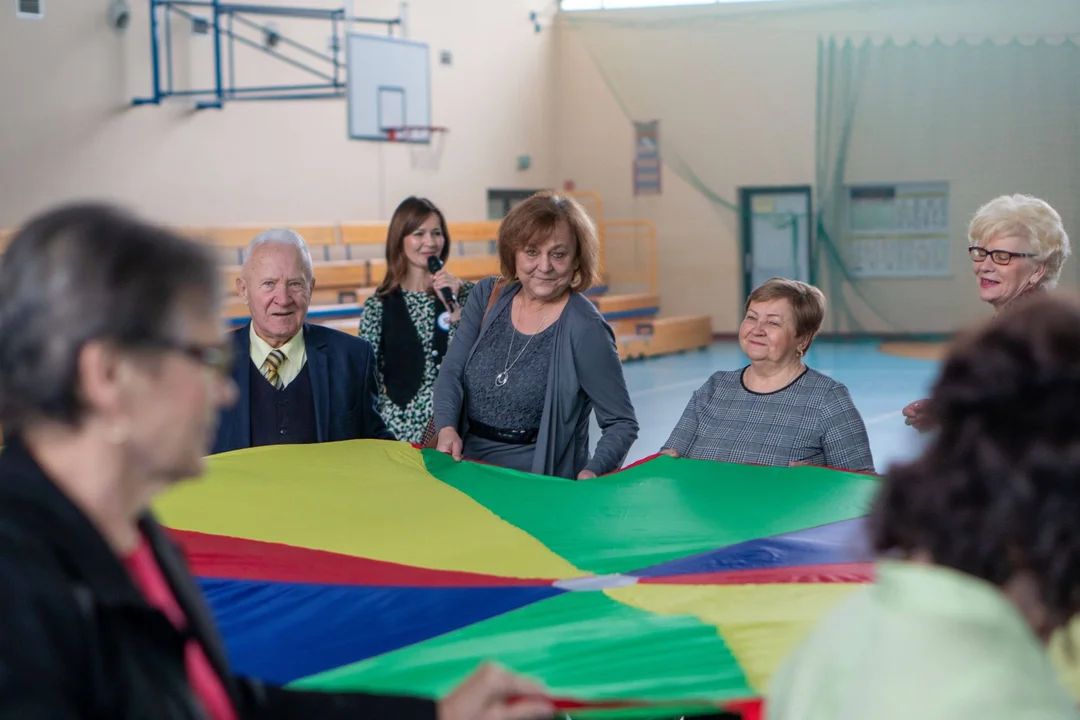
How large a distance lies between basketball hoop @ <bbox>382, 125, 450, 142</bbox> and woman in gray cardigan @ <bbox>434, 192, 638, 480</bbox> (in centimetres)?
824

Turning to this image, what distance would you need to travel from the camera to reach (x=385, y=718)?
49.9 inches

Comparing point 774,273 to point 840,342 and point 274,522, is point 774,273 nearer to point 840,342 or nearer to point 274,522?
point 840,342

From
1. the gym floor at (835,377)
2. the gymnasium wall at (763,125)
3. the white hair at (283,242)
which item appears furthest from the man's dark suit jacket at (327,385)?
the gym floor at (835,377)

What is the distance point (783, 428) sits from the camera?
3.03 metres

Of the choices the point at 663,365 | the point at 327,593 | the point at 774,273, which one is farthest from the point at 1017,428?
the point at 774,273

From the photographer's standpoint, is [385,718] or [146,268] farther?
[385,718]

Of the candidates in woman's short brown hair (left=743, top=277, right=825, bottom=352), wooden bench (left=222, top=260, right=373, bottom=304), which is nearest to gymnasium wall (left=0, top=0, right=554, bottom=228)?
wooden bench (left=222, top=260, right=373, bottom=304)

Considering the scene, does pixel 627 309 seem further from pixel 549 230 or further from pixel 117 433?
pixel 117 433

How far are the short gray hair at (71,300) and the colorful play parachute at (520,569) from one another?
2.16 ft

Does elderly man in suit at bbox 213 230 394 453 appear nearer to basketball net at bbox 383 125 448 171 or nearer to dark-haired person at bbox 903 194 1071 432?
dark-haired person at bbox 903 194 1071 432

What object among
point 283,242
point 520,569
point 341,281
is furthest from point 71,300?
point 341,281

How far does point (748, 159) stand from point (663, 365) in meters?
3.20

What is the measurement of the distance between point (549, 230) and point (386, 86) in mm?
8309

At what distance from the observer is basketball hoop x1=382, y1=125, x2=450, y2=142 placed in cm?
1120
